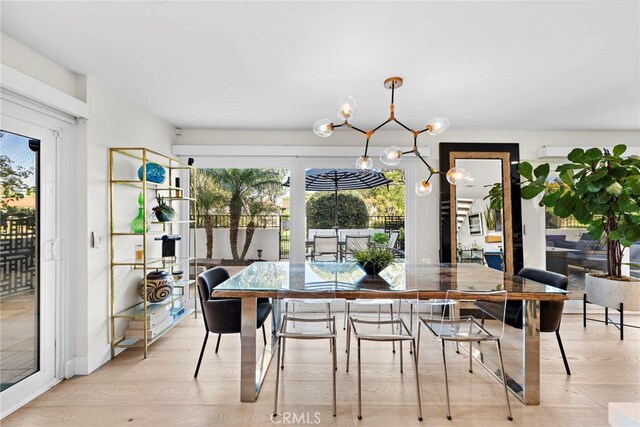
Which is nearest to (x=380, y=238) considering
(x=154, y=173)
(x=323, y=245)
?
(x=323, y=245)

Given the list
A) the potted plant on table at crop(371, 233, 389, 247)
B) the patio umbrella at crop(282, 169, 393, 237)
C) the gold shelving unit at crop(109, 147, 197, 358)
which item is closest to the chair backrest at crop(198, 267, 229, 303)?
the gold shelving unit at crop(109, 147, 197, 358)

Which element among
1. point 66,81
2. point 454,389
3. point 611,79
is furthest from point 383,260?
point 66,81

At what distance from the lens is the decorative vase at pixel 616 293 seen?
3.20 metres

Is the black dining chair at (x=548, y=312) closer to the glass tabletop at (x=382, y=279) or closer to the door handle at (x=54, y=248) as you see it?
the glass tabletop at (x=382, y=279)

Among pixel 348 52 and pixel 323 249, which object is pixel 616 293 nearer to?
pixel 323 249

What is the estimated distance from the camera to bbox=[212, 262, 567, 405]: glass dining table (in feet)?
6.92

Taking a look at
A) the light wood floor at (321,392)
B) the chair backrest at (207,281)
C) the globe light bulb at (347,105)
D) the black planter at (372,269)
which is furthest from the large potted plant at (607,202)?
the chair backrest at (207,281)

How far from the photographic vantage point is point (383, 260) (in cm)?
264

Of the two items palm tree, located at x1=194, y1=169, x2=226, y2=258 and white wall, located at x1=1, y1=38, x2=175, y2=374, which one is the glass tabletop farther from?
palm tree, located at x1=194, y1=169, x2=226, y2=258

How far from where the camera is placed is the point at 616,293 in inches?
128

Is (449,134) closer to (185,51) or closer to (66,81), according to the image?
(185,51)

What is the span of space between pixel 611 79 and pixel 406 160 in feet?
6.84

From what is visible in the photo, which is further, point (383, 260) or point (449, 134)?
point (449, 134)

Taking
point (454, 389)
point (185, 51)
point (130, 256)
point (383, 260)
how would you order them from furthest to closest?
point (130, 256) → point (383, 260) → point (454, 389) → point (185, 51)
